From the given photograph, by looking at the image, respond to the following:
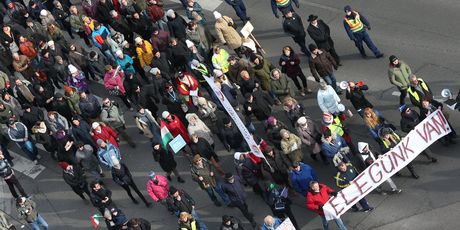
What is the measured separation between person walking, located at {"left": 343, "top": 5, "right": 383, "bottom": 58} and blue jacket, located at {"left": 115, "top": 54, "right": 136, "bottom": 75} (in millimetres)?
5323

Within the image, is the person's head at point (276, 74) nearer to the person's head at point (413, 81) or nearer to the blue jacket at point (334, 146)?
the blue jacket at point (334, 146)

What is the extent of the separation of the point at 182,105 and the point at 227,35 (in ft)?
8.21

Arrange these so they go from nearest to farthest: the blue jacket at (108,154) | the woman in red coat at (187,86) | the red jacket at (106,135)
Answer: the blue jacket at (108,154)
the red jacket at (106,135)
the woman in red coat at (187,86)

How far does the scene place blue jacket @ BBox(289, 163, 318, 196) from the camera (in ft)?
55.7

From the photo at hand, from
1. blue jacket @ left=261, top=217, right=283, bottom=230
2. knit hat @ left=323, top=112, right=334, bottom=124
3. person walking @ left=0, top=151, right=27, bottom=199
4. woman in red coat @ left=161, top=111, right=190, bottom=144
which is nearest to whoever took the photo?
blue jacket @ left=261, top=217, right=283, bottom=230

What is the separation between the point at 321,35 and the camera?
21094 millimetres

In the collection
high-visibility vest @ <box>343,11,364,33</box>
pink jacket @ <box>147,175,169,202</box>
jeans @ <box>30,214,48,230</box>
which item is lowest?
jeans @ <box>30,214,48,230</box>

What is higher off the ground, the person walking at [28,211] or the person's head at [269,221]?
the person's head at [269,221]

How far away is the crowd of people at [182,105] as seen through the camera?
694 inches

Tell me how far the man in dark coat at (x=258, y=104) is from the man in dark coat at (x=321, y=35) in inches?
94.5

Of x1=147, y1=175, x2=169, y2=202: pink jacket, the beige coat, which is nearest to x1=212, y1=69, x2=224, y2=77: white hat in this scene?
the beige coat

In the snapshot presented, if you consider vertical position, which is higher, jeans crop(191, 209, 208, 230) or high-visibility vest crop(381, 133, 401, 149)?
high-visibility vest crop(381, 133, 401, 149)

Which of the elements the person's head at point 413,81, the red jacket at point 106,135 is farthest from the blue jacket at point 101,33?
the person's head at point 413,81

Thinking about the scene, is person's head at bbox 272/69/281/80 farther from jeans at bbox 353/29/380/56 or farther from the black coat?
jeans at bbox 353/29/380/56
